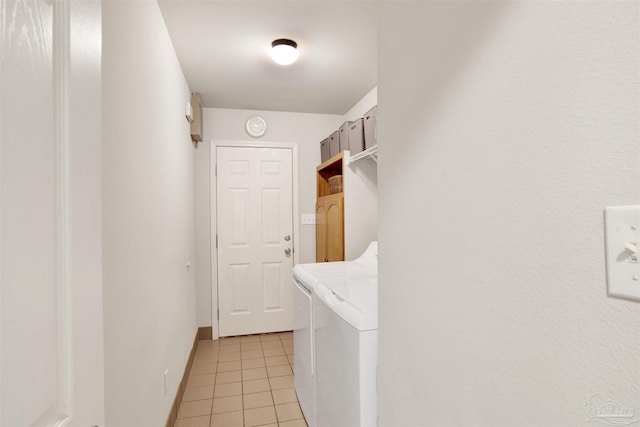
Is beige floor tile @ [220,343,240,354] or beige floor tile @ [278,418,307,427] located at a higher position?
beige floor tile @ [220,343,240,354]

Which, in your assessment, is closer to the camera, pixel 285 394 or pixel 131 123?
pixel 131 123

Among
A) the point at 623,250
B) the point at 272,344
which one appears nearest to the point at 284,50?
the point at 623,250

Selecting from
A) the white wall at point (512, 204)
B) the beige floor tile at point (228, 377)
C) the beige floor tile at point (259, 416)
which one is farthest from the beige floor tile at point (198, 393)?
the white wall at point (512, 204)

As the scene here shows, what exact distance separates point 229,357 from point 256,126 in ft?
7.64

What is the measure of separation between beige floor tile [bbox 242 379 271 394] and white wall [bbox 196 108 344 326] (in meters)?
Result: 1.13

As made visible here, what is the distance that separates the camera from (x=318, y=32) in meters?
2.06

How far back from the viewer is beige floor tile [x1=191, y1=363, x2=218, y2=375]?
8.66 ft

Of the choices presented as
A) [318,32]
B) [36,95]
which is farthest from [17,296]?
[318,32]

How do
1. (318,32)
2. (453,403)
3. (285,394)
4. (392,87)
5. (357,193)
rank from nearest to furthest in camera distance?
1. (453,403)
2. (392,87)
3. (318,32)
4. (285,394)
5. (357,193)

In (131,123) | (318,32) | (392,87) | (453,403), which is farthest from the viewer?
(318,32)

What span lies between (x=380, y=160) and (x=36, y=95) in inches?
35.6

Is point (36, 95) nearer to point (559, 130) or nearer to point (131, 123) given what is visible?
point (559, 130)

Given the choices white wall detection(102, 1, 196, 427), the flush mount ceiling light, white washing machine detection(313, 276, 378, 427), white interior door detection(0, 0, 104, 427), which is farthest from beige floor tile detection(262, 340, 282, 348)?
white interior door detection(0, 0, 104, 427)

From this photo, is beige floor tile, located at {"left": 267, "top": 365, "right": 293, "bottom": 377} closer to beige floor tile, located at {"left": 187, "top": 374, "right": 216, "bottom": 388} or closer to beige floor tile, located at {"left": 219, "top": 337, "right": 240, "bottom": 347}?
beige floor tile, located at {"left": 187, "top": 374, "right": 216, "bottom": 388}
